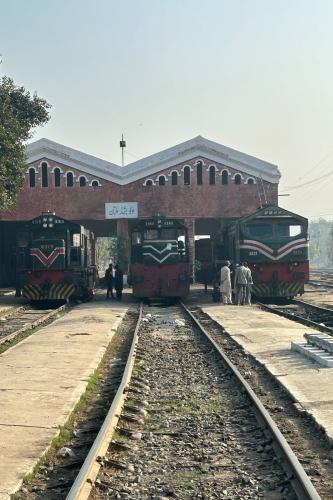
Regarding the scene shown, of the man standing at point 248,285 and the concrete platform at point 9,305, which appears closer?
the concrete platform at point 9,305

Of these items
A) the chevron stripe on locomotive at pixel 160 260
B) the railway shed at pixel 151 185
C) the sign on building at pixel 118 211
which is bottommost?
the chevron stripe on locomotive at pixel 160 260

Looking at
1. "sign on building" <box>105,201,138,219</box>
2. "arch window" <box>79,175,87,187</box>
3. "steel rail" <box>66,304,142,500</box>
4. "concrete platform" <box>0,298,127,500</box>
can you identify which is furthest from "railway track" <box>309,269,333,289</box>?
"steel rail" <box>66,304,142,500</box>

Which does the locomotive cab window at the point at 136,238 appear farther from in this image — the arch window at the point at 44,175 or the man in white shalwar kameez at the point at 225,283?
the arch window at the point at 44,175

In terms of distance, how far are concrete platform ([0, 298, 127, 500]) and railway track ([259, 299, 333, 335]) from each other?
16.9 ft

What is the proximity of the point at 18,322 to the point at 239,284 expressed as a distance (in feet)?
26.4

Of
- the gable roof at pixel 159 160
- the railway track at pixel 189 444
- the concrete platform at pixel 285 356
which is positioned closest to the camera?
the railway track at pixel 189 444

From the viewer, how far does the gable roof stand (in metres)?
50.9

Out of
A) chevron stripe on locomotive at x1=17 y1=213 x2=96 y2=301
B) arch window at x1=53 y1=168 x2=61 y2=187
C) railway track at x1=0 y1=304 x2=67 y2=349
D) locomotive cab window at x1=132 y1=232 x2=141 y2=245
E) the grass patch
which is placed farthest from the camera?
arch window at x1=53 y1=168 x2=61 y2=187

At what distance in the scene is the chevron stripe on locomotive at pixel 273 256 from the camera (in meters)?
26.0

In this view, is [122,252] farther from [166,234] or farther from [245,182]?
[166,234]

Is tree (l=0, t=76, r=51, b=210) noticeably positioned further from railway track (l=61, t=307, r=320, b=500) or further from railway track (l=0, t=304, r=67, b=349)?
railway track (l=61, t=307, r=320, b=500)

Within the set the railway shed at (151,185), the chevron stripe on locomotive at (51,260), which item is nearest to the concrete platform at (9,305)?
the chevron stripe on locomotive at (51,260)

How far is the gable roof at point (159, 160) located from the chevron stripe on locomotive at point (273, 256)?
25329 mm

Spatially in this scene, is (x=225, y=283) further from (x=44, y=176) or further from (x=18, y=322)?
(x=44, y=176)
